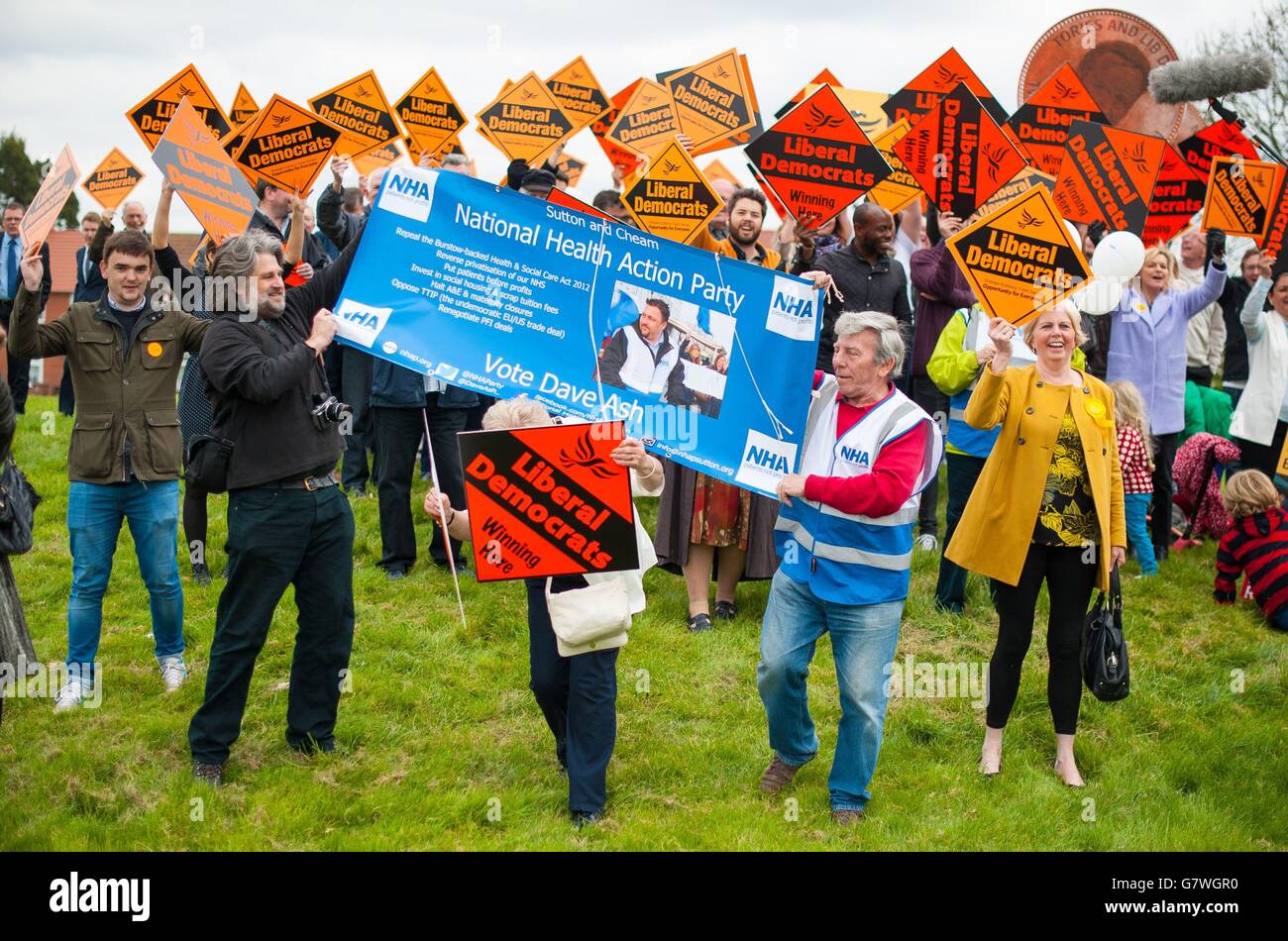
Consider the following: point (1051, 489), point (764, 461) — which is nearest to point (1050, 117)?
point (1051, 489)

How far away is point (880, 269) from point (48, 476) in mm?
7794

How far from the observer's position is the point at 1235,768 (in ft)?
20.6

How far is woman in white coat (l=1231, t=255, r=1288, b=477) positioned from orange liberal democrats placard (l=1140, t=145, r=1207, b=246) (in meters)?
0.80

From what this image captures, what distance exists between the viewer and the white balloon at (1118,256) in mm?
6758

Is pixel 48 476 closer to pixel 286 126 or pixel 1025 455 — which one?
pixel 286 126

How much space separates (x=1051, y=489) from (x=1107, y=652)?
2.81 ft

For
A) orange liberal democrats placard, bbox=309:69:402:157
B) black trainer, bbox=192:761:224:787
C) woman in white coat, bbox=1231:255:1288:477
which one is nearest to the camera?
black trainer, bbox=192:761:224:787

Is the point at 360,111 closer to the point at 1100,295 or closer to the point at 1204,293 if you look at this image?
the point at 1100,295

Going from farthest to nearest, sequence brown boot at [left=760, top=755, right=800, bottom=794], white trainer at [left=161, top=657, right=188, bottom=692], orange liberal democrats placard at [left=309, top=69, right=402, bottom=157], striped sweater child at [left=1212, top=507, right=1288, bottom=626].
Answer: orange liberal democrats placard at [left=309, top=69, right=402, bottom=157], striped sweater child at [left=1212, top=507, right=1288, bottom=626], white trainer at [left=161, top=657, right=188, bottom=692], brown boot at [left=760, top=755, right=800, bottom=794]

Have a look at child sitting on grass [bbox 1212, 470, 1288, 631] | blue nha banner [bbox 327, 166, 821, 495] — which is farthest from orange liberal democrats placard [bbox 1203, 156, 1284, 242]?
blue nha banner [bbox 327, 166, 821, 495]

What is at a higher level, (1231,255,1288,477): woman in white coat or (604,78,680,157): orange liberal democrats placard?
(604,78,680,157): orange liberal democrats placard

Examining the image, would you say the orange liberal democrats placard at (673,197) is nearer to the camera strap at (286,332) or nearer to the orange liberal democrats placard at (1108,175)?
the orange liberal democrats placard at (1108,175)

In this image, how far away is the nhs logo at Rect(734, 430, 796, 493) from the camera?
18.1 ft

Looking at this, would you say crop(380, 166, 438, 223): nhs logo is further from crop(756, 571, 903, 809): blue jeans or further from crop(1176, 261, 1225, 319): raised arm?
crop(1176, 261, 1225, 319): raised arm
